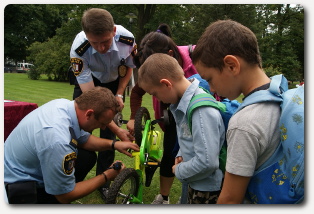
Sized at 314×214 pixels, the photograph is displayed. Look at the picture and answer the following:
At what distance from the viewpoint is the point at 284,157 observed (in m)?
1.32

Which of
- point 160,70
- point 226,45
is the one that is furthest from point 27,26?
point 226,45

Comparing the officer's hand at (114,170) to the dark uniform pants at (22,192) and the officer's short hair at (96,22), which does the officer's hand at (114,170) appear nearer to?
the dark uniform pants at (22,192)

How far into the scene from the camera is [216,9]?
68.4 feet

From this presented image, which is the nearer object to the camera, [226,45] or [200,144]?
[226,45]

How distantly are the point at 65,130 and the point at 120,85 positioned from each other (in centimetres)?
160

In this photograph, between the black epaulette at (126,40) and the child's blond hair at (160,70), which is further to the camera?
the black epaulette at (126,40)

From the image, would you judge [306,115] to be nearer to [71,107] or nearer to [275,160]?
[275,160]

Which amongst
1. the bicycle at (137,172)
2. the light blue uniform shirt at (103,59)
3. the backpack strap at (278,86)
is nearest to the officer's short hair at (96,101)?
the bicycle at (137,172)

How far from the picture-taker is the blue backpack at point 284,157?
1263mm

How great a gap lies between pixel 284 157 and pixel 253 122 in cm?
24

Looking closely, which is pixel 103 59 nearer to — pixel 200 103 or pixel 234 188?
pixel 200 103

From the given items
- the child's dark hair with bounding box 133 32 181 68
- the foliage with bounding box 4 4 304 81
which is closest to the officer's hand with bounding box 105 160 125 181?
the child's dark hair with bounding box 133 32 181 68

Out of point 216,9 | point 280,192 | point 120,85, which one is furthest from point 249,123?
point 216,9

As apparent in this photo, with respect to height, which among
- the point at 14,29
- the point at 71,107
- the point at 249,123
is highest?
the point at 14,29
